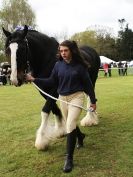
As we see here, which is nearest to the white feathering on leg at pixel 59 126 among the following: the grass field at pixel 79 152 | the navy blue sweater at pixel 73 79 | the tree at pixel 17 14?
the grass field at pixel 79 152

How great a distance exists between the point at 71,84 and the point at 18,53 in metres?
1.01

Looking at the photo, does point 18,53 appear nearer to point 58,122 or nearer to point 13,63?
point 13,63

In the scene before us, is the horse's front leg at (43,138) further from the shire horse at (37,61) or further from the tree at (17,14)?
the tree at (17,14)

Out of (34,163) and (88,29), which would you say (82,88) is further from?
(88,29)

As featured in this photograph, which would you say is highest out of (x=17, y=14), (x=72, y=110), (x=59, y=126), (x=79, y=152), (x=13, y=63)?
(x=17, y=14)

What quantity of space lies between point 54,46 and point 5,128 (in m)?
2.90

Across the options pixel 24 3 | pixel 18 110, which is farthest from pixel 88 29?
pixel 18 110

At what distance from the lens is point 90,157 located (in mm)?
6578

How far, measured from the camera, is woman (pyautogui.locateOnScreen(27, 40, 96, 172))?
6020mm

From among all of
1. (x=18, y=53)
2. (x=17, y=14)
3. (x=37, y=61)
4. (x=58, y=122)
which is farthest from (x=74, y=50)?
(x=17, y=14)

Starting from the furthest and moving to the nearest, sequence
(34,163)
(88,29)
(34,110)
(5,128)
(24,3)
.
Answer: (88,29) → (24,3) → (34,110) → (5,128) → (34,163)

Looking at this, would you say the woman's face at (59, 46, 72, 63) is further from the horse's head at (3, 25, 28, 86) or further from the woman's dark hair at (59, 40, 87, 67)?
the horse's head at (3, 25, 28, 86)

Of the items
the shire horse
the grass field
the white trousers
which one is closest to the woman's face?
the shire horse

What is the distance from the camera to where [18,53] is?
20.6 ft
